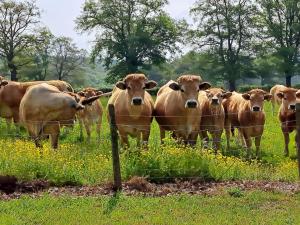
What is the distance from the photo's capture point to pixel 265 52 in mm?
73875

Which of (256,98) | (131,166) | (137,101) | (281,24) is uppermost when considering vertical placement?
(281,24)

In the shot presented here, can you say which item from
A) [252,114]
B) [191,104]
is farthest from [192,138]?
[252,114]

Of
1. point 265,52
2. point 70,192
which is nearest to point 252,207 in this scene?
point 70,192

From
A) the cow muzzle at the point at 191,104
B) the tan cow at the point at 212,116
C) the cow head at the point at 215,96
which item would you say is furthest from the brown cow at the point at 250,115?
the cow muzzle at the point at 191,104

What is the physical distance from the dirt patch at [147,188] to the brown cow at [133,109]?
130 inches

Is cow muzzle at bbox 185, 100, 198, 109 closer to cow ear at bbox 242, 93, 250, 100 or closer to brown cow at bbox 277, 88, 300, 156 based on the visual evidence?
cow ear at bbox 242, 93, 250, 100

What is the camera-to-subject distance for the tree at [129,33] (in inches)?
2899

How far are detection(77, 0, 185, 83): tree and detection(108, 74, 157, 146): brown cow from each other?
56.4 m

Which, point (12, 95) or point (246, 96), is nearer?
point (246, 96)

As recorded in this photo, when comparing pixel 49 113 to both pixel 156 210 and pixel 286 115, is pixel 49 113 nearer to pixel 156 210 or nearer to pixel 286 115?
pixel 156 210

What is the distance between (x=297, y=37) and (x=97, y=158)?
64.5 metres

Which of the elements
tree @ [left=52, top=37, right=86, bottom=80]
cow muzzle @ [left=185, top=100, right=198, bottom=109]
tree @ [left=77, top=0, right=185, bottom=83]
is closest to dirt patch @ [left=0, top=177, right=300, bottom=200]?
cow muzzle @ [left=185, top=100, right=198, bottom=109]

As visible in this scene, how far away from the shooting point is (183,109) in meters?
16.5

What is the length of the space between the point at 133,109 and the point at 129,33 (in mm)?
60381
